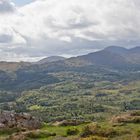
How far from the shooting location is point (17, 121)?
5591 centimetres

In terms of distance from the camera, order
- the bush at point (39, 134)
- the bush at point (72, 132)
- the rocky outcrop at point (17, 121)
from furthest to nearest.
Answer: the rocky outcrop at point (17, 121) → the bush at point (72, 132) → the bush at point (39, 134)

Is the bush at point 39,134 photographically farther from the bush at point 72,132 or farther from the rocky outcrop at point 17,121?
the rocky outcrop at point 17,121

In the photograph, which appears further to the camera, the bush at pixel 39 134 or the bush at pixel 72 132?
the bush at pixel 72 132

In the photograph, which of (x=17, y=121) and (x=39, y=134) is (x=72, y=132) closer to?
(x=39, y=134)

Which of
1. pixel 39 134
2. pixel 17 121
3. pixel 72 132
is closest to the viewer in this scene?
pixel 39 134

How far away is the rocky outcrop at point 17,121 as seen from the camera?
176ft

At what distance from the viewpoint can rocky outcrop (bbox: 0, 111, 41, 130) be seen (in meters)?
53.5

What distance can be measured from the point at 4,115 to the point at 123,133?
72.8ft

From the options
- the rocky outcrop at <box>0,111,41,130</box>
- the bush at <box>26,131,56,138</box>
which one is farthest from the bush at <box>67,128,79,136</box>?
the rocky outcrop at <box>0,111,41,130</box>

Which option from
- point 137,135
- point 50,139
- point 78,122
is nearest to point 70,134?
point 50,139

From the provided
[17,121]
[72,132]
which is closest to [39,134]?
[72,132]

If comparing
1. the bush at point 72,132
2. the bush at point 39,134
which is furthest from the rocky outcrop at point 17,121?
the bush at point 72,132

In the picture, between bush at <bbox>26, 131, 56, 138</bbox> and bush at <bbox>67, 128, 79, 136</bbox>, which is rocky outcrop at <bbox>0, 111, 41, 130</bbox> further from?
bush at <bbox>67, 128, 79, 136</bbox>

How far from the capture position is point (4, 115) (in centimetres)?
5672
